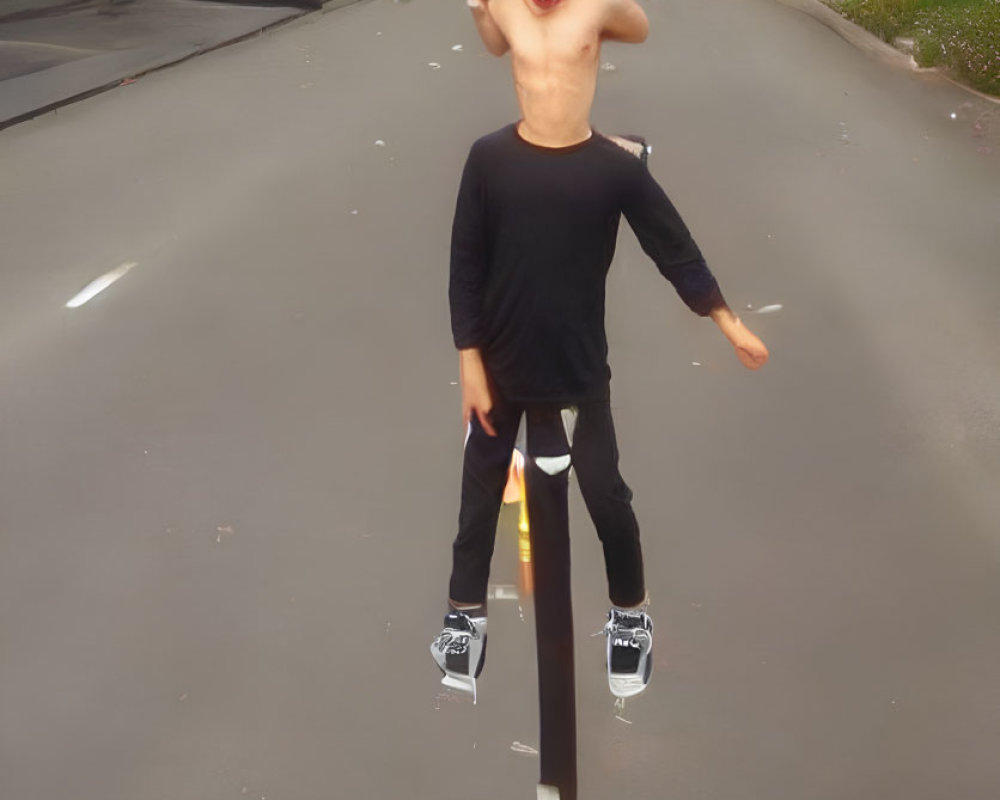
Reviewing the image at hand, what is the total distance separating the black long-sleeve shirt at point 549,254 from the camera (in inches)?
103

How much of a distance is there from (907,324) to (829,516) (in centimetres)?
199

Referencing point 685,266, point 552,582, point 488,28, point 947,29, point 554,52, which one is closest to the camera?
point 554,52

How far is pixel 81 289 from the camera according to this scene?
6633 mm

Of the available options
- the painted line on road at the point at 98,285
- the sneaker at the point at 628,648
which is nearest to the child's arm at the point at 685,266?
the sneaker at the point at 628,648

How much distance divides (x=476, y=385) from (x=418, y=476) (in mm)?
2029

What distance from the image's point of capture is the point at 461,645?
3.40m

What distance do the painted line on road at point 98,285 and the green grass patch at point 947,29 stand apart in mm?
7419

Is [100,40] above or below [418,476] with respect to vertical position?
below

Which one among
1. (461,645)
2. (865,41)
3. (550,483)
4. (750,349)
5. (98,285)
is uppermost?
(750,349)

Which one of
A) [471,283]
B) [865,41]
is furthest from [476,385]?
[865,41]

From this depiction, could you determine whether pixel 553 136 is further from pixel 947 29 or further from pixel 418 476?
pixel 947 29

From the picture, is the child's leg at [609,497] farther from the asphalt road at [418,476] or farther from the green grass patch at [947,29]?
the green grass patch at [947,29]

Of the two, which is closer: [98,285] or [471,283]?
[471,283]

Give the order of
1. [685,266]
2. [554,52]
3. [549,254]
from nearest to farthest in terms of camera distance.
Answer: [554,52], [549,254], [685,266]
